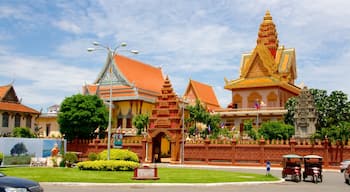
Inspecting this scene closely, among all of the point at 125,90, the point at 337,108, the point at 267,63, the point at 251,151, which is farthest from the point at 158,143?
the point at 267,63

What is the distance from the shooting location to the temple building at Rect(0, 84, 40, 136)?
2051 inches

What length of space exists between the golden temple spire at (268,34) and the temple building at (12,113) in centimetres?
3473

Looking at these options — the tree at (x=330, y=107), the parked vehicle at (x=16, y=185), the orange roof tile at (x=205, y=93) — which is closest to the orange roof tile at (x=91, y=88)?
the orange roof tile at (x=205, y=93)

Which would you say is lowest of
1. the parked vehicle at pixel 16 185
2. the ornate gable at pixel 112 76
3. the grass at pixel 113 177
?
the grass at pixel 113 177

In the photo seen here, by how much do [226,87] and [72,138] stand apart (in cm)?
2550

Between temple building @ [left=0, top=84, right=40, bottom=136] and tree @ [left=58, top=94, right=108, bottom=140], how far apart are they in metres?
8.70

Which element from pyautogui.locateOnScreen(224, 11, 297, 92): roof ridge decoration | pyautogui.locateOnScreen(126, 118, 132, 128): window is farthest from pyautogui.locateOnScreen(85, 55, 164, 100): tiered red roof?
pyautogui.locateOnScreen(224, 11, 297, 92): roof ridge decoration

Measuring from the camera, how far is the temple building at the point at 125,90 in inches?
2296

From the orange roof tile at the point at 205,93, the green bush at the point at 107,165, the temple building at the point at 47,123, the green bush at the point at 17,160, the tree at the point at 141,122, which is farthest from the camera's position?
the orange roof tile at the point at 205,93

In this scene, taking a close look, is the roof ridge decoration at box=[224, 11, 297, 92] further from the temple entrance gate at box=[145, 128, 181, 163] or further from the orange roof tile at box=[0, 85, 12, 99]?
the orange roof tile at box=[0, 85, 12, 99]

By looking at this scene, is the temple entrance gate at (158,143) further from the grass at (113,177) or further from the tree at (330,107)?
the grass at (113,177)

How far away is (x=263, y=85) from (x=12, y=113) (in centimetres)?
3307

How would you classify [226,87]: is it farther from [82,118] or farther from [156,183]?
[156,183]

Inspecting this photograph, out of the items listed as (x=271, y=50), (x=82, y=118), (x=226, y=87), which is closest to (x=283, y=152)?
(x=82, y=118)
